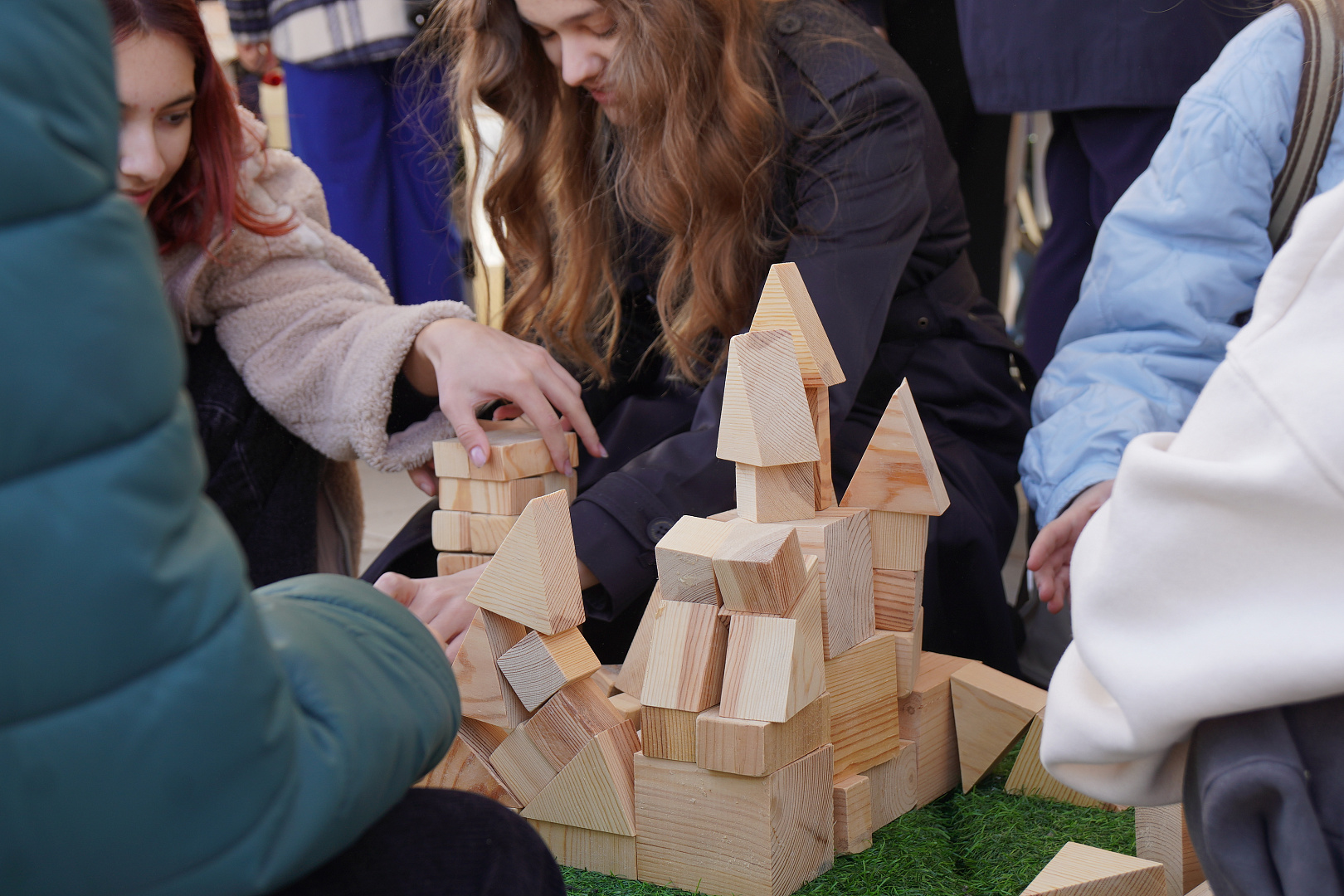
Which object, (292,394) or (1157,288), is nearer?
(1157,288)

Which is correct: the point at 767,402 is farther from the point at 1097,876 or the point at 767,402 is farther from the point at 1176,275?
the point at 1176,275

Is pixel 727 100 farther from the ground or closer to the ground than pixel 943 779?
farther from the ground

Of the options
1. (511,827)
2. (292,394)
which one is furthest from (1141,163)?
(511,827)

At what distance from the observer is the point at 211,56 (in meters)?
1.55

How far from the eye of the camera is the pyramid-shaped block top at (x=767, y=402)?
1.04 metres

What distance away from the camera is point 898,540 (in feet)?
3.83

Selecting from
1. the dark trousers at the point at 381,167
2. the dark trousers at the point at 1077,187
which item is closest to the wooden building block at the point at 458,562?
the dark trousers at the point at 1077,187

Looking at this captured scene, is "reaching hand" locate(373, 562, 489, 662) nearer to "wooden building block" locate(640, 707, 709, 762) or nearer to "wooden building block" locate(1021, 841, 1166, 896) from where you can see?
"wooden building block" locate(640, 707, 709, 762)

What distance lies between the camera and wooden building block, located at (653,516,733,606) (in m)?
1.02

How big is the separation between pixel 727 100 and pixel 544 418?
21.5 inches

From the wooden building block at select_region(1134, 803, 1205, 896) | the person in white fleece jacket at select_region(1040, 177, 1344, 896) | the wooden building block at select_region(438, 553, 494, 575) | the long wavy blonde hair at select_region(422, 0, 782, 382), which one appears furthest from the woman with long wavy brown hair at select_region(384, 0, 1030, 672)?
the person in white fleece jacket at select_region(1040, 177, 1344, 896)

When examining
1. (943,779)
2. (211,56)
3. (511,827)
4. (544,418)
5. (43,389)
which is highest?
(43,389)

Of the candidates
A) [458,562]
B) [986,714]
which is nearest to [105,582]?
[458,562]

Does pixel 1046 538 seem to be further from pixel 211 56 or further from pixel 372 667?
pixel 211 56
